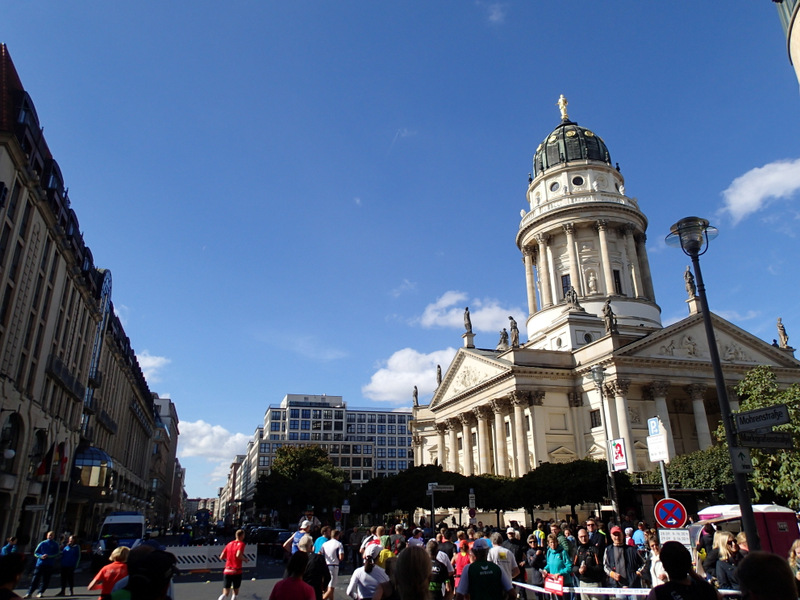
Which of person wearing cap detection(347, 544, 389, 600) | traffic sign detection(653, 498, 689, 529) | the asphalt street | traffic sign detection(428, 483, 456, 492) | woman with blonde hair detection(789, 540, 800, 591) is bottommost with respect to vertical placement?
the asphalt street

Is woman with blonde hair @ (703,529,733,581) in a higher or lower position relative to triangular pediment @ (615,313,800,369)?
lower

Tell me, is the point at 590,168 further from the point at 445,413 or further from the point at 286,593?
the point at 286,593

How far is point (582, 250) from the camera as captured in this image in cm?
5962

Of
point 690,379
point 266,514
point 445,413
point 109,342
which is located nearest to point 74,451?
point 109,342

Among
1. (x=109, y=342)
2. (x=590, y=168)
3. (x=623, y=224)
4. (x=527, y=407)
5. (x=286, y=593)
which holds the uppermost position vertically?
(x=590, y=168)

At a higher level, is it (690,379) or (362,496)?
(690,379)

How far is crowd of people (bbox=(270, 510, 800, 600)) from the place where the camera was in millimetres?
4922

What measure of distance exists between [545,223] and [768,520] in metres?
47.8

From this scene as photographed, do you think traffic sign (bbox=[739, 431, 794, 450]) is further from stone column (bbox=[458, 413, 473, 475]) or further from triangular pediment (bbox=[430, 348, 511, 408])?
stone column (bbox=[458, 413, 473, 475])

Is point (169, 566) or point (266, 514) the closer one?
point (169, 566)

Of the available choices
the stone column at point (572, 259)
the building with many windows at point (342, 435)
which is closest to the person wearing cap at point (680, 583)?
the stone column at point (572, 259)

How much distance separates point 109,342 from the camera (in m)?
55.9

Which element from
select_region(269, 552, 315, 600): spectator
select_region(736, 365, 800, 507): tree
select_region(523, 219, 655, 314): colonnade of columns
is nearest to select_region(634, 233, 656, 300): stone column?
select_region(523, 219, 655, 314): colonnade of columns

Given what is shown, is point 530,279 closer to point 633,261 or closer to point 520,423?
point 633,261
